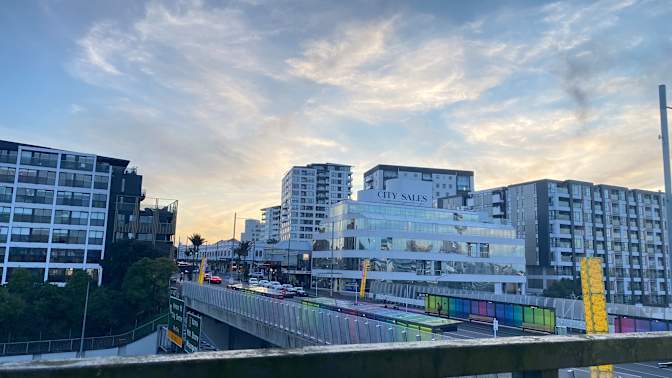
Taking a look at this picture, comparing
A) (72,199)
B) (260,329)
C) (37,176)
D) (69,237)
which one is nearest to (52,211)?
(72,199)

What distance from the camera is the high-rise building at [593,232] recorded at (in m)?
111

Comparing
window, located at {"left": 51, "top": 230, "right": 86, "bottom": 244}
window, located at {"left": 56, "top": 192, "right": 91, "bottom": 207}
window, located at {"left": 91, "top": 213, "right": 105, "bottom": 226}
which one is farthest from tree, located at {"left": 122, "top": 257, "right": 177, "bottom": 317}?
window, located at {"left": 56, "top": 192, "right": 91, "bottom": 207}

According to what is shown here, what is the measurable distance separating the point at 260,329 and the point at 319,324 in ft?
35.1

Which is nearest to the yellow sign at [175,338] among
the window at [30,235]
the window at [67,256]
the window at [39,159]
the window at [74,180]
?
the window at [67,256]

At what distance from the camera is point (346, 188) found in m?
191

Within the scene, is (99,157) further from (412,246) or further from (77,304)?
(412,246)

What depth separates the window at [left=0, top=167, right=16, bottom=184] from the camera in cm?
7575

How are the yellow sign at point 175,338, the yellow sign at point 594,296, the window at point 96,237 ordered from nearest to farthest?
the yellow sign at point 594,296
the yellow sign at point 175,338
the window at point 96,237

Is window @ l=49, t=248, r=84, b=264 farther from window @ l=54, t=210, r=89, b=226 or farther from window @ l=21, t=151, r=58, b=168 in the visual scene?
window @ l=21, t=151, r=58, b=168

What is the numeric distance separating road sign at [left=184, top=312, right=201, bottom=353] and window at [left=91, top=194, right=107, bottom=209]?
56.3 m

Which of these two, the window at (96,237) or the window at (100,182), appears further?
the window at (100,182)

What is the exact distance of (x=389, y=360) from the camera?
293 centimetres

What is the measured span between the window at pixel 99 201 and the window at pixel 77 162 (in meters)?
4.71

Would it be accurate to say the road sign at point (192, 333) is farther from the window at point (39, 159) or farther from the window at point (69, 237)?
the window at point (39, 159)
